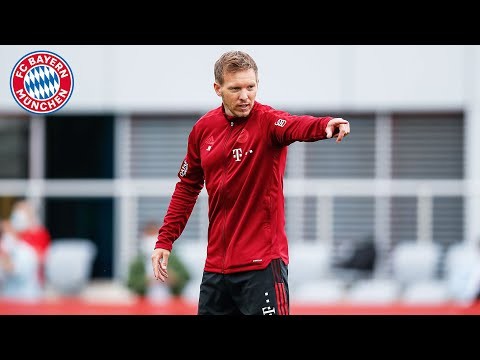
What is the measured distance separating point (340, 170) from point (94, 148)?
3.43m

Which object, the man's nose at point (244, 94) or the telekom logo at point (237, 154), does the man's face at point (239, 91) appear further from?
the telekom logo at point (237, 154)

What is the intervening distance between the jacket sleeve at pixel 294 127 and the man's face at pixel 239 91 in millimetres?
122

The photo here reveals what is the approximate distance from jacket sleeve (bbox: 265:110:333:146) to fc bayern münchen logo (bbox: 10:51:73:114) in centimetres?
138

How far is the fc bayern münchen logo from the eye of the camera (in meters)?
6.28

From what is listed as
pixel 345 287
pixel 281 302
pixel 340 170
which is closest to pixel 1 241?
pixel 345 287

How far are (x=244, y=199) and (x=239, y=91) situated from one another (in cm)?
53

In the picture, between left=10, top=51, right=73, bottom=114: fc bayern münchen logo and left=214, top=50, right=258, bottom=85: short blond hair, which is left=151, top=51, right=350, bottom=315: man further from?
left=10, top=51, right=73, bottom=114: fc bayern münchen logo

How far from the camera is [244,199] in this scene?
557 cm

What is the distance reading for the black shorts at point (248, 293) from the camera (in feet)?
18.2

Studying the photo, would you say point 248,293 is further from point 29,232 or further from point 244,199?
point 29,232

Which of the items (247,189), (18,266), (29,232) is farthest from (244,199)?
(29,232)

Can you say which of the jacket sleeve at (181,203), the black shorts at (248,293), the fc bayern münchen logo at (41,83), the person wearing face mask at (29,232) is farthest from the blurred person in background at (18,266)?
the black shorts at (248,293)
